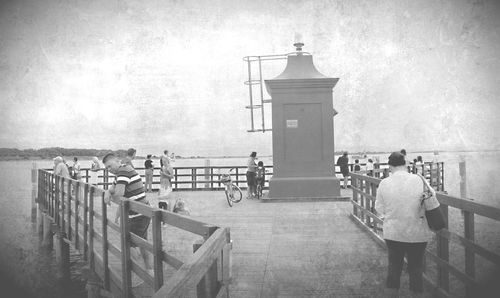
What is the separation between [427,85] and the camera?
1648 cm

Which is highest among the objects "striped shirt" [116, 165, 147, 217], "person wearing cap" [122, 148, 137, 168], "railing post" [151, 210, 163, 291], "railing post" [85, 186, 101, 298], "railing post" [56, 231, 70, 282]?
"person wearing cap" [122, 148, 137, 168]

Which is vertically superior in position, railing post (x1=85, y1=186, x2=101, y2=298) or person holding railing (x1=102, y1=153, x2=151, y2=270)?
person holding railing (x1=102, y1=153, x2=151, y2=270)

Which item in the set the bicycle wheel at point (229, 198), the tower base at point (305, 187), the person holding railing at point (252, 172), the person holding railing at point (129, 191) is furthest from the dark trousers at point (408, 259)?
the person holding railing at point (252, 172)

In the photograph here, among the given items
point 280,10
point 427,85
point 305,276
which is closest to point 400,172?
point 305,276

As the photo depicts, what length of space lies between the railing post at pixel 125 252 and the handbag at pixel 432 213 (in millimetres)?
3137

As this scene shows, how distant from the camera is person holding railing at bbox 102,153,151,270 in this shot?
547cm

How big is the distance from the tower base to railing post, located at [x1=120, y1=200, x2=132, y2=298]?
862 centimetres

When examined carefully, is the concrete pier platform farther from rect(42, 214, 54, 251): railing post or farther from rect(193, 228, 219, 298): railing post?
rect(42, 214, 54, 251): railing post

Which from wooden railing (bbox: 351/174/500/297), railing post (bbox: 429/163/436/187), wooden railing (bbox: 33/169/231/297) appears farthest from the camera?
railing post (bbox: 429/163/436/187)

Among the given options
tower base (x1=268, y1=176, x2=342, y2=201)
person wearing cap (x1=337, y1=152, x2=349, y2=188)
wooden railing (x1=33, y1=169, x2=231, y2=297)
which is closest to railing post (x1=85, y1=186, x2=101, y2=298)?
wooden railing (x1=33, y1=169, x2=231, y2=297)

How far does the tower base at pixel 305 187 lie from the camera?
13.0 m

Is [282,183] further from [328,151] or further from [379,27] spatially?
[379,27]

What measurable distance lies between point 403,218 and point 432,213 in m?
0.28

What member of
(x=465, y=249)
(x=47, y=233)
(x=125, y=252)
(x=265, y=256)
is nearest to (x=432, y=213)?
(x=465, y=249)
